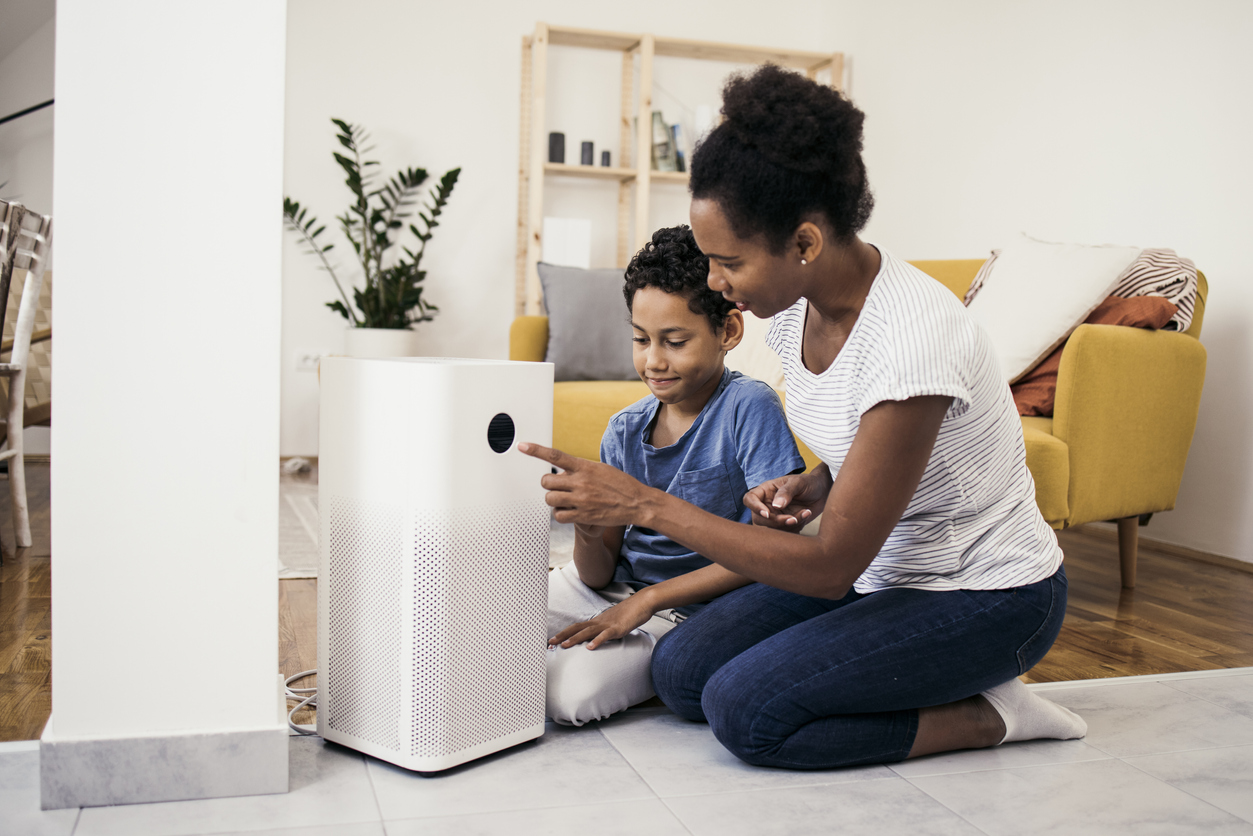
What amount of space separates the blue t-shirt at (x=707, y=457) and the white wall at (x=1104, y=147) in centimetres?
180

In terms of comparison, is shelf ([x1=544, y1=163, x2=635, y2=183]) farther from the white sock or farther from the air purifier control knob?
the white sock

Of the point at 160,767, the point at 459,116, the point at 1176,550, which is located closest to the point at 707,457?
the point at 160,767

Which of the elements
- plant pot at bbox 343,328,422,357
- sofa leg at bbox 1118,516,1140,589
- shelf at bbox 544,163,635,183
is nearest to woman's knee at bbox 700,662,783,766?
sofa leg at bbox 1118,516,1140,589

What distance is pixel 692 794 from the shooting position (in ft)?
3.68

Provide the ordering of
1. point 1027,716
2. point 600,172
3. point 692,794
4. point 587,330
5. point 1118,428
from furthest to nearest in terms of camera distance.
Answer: point 600,172 < point 587,330 < point 1118,428 < point 1027,716 < point 692,794

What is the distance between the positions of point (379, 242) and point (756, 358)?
73.4 inches

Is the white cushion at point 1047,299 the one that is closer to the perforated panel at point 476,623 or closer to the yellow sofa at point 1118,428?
the yellow sofa at point 1118,428

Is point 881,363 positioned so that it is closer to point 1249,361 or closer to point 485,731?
point 485,731

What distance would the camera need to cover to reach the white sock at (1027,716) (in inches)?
50.3

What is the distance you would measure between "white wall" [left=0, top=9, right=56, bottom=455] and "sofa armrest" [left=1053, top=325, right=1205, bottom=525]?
11.5 feet

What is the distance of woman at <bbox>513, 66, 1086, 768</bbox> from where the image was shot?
1.03 m

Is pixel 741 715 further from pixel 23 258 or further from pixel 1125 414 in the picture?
pixel 23 258

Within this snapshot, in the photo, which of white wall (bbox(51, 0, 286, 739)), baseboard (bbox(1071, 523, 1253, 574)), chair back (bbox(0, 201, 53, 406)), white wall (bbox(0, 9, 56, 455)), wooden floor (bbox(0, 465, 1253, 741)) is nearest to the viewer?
white wall (bbox(51, 0, 286, 739))

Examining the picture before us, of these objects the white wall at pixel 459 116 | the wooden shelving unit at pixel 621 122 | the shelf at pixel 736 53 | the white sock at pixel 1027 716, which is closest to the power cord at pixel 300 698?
the white sock at pixel 1027 716
